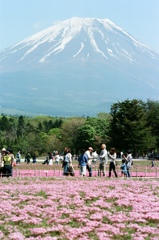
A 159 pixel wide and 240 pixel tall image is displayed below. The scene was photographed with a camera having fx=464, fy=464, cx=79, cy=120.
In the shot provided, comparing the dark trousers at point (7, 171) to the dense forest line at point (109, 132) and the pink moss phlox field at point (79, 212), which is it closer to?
the pink moss phlox field at point (79, 212)

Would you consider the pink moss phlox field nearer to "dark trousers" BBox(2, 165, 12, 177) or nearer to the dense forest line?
"dark trousers" BBox(2, 165, 12, 177)

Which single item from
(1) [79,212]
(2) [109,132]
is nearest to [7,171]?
(1) [79,212]

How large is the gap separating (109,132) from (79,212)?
71071mm

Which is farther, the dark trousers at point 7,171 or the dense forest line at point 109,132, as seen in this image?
the dense forest line at point 109,132

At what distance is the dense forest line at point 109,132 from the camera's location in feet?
268

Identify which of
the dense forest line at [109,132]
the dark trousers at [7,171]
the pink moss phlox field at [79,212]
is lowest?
the pink moss phlox field at [79,212]

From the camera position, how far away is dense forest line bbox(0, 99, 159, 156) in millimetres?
81750

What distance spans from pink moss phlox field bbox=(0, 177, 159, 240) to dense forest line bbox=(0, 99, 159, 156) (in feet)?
200

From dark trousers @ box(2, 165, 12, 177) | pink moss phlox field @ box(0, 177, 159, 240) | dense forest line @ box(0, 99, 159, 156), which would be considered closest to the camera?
pink moss phlox field @ box(0, 177, 159, 240)

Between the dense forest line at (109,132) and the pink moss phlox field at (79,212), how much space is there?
60.9m

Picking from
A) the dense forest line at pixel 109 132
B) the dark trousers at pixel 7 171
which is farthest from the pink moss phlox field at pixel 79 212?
the dense forest line at pixel 109 132

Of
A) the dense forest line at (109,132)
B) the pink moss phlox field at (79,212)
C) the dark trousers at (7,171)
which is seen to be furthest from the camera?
the dense forest line at (109,132)

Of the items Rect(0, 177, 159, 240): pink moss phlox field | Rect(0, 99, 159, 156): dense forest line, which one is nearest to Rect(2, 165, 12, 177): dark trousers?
Rect(0, 177, 159, 240): pink moss phlox field

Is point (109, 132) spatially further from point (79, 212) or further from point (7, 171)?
point (79, 212)
